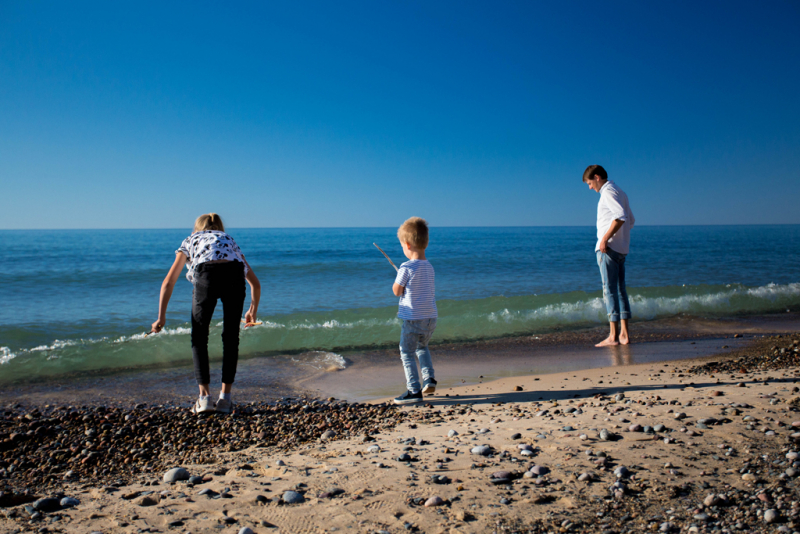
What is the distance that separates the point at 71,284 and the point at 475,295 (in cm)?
1373

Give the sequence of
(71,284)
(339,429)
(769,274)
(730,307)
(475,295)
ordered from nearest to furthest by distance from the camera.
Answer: (339,429) → (730,307) → (475,295) → (71,284) → (769,274)

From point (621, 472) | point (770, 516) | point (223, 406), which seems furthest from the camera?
point (223, 406)

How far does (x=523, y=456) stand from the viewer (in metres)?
2.88

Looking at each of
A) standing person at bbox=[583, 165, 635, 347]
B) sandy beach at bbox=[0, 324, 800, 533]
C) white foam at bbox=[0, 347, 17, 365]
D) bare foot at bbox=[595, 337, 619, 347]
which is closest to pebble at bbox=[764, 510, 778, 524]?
sandy beach at bbox=[0, 324, 800, 533]

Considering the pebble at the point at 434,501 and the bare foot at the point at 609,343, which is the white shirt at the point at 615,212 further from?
the pebble at the point at 434,501

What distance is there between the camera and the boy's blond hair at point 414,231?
4.43 m

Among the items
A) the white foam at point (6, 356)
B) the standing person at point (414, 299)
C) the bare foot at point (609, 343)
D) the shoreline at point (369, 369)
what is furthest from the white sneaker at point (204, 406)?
the bare foot at point (609, 343)

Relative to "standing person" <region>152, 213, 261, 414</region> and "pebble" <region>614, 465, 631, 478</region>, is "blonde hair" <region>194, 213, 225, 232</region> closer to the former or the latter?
"standing person" <region>152, 213, 261, 414</region>

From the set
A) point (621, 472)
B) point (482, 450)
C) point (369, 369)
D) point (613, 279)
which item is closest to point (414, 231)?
point (482, 450)

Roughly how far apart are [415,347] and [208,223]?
2.21m

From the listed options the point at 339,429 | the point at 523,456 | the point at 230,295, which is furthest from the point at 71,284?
the point at 523,456

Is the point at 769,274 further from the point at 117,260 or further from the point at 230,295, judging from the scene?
the point at 117,260

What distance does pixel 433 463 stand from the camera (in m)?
2.84

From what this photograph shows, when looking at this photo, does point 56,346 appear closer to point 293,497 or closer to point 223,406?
point 223,406
